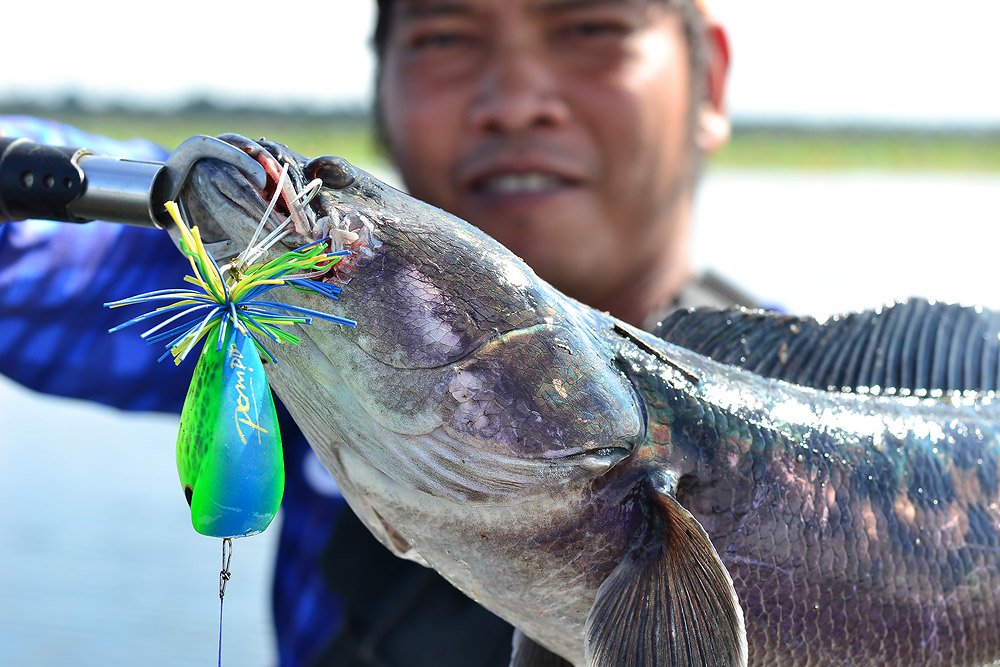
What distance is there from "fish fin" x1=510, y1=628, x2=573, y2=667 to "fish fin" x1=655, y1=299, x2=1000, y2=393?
0.67 metres

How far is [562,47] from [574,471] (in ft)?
7.49

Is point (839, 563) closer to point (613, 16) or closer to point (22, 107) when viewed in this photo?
point (613, 16)

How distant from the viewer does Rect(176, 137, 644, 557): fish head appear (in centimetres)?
177

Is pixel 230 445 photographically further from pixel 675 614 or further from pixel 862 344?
pixel 862 344

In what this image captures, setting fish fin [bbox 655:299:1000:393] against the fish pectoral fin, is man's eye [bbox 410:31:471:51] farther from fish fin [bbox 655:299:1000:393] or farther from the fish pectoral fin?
the fish pectoral fin

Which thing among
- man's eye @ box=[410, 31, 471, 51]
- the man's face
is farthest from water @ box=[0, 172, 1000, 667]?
man's eye @ box=[410, 31, 471, 51]

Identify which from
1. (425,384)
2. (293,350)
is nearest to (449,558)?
(425,384)

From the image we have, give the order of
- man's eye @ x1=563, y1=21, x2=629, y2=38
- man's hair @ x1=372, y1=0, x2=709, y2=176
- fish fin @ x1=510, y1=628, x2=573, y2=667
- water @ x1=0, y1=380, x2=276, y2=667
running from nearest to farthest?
fish fin @ x1=510, y1=628, x2=573, y2=667 < man's eye @ x1=563, y1=21, x2=629, y2=38 < man's hair @ x1=372, y1=0, x2=709, y2=176 < water @ x1=0, y1=380, x2=276, y2=667

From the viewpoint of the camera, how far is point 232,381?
1643 mm

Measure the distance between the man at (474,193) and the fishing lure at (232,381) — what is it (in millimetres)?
1862

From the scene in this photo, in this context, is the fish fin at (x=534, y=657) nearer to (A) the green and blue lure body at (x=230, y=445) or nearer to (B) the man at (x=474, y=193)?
(A) the green and blue lure body at (x=230, y=445)

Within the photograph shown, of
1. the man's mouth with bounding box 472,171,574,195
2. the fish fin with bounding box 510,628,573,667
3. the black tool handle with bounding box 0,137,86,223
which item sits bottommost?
the fish fin with bounding box 510,628,573,667

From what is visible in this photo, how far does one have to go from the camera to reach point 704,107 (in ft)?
15.2

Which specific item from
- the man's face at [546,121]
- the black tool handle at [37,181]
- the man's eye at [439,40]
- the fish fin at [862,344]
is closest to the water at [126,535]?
the fish fin at [862,344]
